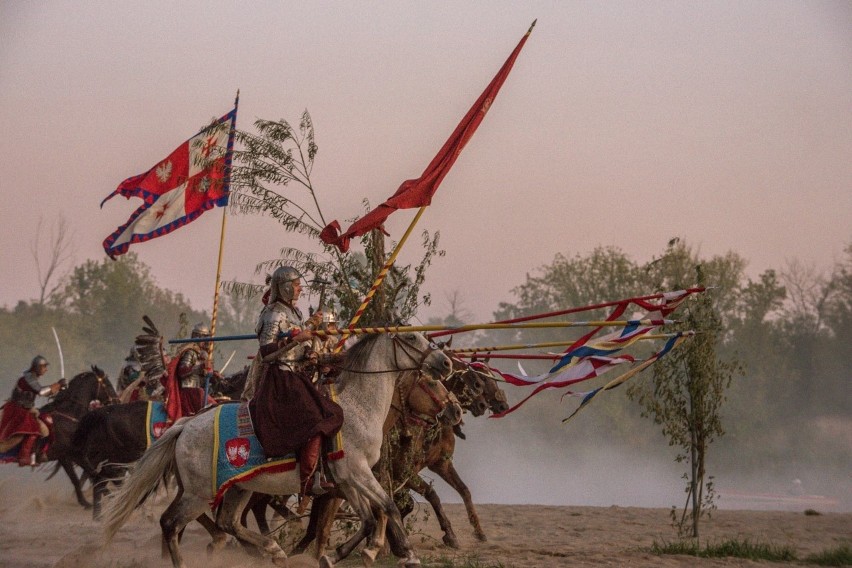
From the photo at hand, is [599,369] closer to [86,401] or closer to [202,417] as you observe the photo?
[202,417]

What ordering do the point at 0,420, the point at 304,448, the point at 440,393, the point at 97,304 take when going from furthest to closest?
the point at 97,304
the point at 0,420
the point at 440,393
the point at 304,448

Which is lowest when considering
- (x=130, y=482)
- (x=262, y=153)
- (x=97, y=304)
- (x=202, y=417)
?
(x=130, y=482)

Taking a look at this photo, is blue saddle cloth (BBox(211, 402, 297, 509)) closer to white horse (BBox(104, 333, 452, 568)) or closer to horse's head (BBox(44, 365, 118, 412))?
white horse (BBox(104, 333, 452, 568))

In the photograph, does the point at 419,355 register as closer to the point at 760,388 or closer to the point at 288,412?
the point at 288,412

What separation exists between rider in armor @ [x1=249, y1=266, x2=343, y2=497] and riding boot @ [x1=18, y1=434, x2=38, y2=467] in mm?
9550

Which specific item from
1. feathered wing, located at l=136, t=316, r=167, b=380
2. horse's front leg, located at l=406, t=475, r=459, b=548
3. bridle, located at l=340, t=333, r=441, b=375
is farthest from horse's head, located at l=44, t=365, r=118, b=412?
bridle, located at l=340, t=333, r=441, b=375

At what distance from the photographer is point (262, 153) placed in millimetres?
12156

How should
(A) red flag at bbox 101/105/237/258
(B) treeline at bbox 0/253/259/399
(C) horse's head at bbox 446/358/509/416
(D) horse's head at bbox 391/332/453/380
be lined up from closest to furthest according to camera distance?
(D) horse's head at bbox 391/332/453/380
(C) horse's head at bbox 446/358/509/416
(A) red flag at bbox 101/105/237/258
(B) treeline at bbox 0/253/259/399

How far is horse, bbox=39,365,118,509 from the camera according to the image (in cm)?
1723

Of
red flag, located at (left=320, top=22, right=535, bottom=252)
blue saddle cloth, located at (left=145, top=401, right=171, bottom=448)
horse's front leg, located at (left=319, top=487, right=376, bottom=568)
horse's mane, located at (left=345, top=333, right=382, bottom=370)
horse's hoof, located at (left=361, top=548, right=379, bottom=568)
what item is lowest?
horse's hoof, located at (left=361, top=548, right=379, bottom=568)

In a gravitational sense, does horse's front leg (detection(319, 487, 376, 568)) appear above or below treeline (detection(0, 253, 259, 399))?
below

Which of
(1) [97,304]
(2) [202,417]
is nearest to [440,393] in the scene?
(2) [202,417]

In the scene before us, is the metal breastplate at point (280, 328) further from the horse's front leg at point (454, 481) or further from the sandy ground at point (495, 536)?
the horse's front leg at point (454, 481)

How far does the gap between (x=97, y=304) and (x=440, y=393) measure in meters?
64.8
